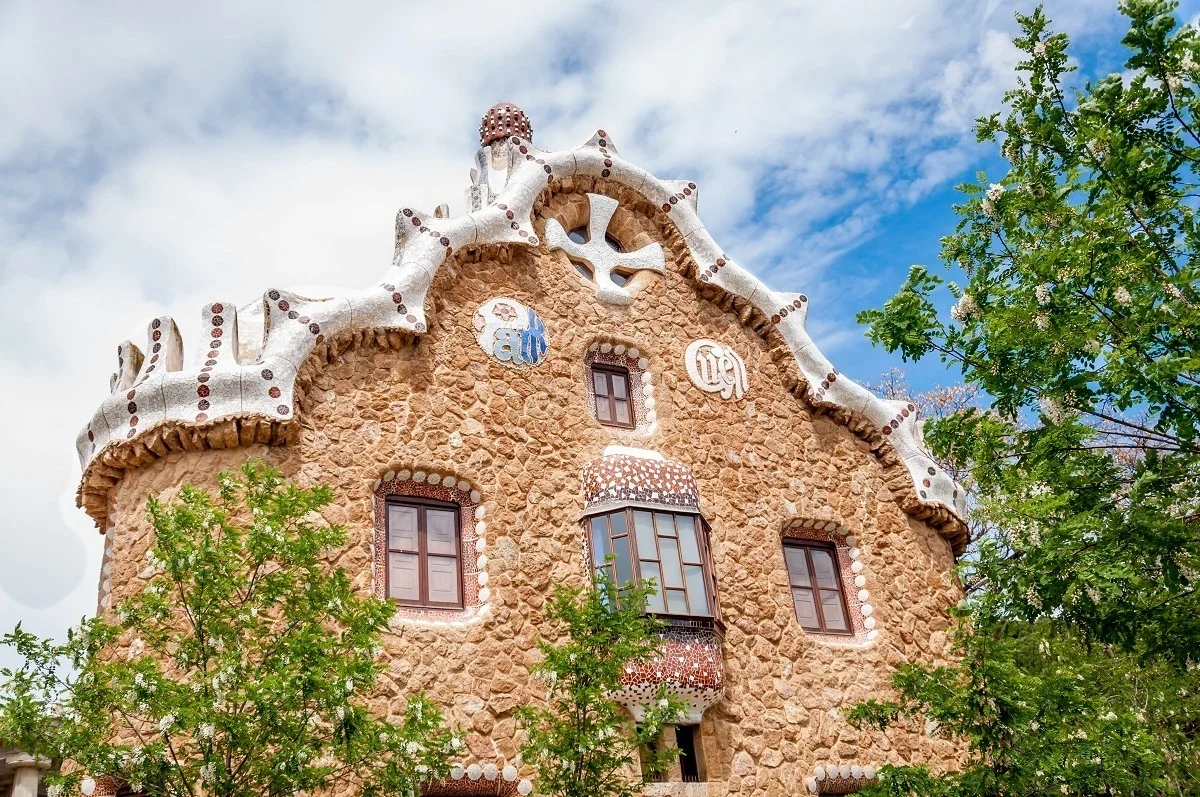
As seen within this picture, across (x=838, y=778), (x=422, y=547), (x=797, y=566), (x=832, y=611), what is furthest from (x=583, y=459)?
(x=838, y=778)

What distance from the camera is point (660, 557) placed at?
919 centimetres

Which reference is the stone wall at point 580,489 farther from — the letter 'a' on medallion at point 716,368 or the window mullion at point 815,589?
the window mullion at point 815,589

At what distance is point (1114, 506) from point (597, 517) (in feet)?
13.0

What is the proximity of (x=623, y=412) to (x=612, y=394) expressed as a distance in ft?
0.66

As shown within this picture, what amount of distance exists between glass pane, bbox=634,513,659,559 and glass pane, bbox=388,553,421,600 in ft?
5.90

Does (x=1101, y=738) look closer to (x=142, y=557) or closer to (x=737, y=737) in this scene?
(x=737, y=737)

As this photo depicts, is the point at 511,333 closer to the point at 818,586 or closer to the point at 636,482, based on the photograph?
the point at 636,482

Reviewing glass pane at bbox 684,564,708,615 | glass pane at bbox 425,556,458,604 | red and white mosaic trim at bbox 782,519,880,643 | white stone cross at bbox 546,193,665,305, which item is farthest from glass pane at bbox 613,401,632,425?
glass pane at bbox 425,556,458,604

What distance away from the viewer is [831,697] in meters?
9.71

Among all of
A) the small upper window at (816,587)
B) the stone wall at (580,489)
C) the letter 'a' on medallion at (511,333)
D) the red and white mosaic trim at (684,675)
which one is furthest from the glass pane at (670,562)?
the letter 'a' on medallion at (511,333)

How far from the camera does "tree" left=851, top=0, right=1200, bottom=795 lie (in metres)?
7.63

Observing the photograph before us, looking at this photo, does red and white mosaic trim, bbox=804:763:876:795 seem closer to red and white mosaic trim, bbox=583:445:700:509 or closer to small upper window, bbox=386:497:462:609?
red and white mosaic trim, bbox=583:445:700:509

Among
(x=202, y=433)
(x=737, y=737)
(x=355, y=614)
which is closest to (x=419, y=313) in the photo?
(x=202, y=433)

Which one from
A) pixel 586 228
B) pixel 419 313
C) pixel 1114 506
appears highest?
pixel 586 228
